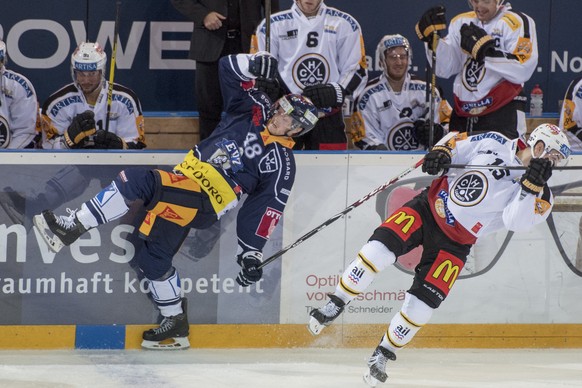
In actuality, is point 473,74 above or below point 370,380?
above

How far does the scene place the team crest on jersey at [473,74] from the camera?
7.96m

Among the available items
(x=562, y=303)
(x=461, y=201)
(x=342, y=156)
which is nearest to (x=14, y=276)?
(x=342, y=156)

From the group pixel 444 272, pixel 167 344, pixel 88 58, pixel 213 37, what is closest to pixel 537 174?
pixel 444 272

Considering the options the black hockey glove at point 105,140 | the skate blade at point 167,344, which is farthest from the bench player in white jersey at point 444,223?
the black hockey glove at point 105,140

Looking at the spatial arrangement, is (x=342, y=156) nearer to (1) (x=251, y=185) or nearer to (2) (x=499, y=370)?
(1) (x=251, y=185)

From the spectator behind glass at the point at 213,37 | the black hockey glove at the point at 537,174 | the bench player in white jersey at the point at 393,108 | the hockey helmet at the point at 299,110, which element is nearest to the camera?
the black hockey glove at the point at 537,174

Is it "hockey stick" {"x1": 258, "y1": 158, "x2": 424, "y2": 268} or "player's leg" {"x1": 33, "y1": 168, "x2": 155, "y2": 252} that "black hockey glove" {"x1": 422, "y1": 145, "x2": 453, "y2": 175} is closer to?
"hockey stick" {"x1": 258, "y1": 158, "x2": 424, "y2": 268}

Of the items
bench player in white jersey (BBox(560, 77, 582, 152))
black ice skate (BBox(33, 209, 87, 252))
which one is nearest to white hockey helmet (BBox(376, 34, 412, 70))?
bench player in white jersey (BBox(560, 77, 582, 152))

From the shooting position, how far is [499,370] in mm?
7395

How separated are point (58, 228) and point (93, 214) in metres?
0.19

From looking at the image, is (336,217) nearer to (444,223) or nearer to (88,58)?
(444,223)

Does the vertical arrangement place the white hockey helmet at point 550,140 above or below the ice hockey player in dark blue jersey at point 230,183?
above

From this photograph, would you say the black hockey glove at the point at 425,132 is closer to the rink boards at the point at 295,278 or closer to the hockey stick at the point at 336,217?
the rink boards at the point at 295,278

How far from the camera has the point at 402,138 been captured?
828 centimetres
